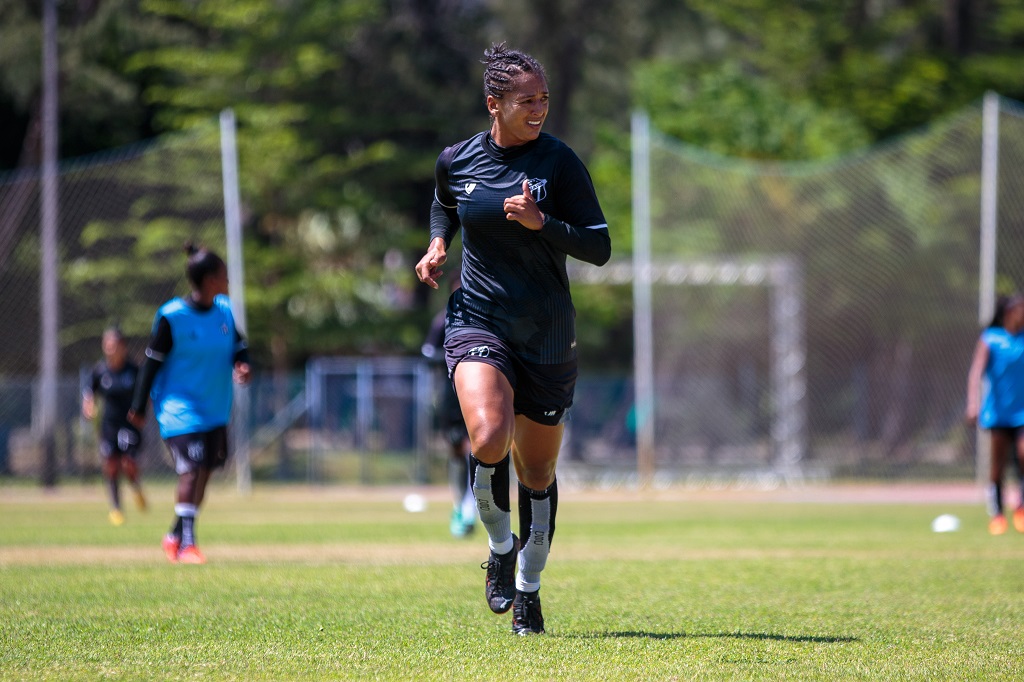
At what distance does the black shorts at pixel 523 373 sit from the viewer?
5922mm

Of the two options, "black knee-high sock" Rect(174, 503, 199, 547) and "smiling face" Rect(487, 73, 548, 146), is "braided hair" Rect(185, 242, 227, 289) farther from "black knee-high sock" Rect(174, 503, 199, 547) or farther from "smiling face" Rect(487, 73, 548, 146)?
"smiling face" Rect(487, 73, 548, 146)

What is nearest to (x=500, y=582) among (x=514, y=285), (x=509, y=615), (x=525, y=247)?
(x=509, y=615)

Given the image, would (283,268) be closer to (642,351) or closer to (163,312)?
(642,351)

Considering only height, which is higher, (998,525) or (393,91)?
(393,91)

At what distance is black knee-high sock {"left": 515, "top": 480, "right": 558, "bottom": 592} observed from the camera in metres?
6.21

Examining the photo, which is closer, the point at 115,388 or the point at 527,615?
the point at 527,615

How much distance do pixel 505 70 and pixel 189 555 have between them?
199 inches

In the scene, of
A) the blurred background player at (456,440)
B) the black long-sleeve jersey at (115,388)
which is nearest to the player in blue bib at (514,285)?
the blurred background player at (456,440)

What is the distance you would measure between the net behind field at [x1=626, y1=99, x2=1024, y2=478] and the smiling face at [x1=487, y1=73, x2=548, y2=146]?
1899cm

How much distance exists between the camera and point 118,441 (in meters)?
16.3

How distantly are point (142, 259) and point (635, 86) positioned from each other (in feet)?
45.2

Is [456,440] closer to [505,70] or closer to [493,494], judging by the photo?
[493,494]

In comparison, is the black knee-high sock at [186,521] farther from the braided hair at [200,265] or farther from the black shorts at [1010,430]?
the black shorts at [1010,430]

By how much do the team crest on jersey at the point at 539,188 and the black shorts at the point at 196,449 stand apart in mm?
4592
